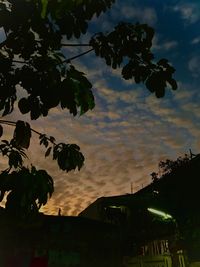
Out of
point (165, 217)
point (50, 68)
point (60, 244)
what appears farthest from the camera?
point (60, 244)

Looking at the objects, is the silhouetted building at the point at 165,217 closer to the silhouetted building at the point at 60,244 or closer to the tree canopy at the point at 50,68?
the silhouetted building at the point at 60,244

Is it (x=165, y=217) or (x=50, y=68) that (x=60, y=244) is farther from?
(x=50, y=68)

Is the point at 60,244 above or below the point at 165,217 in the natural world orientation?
below

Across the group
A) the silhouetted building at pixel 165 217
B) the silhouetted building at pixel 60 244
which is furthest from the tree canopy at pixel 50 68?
the silhouetted building at pixel 60 244

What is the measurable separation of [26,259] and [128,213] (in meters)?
4.58

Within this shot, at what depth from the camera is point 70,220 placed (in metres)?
15.5

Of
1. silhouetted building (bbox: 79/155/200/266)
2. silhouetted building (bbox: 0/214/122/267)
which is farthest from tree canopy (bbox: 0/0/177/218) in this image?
silhouetted building (bbox: 0/214/122/267)

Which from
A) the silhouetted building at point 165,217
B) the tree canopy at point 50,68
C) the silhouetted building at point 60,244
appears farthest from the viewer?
the silhouetted building at point 60,244

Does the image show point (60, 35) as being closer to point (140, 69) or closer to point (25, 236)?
point (140, 69)

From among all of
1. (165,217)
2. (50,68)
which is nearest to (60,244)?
(165,217)

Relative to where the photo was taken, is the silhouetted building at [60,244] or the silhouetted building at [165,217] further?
the silhouetted building at [60,244]

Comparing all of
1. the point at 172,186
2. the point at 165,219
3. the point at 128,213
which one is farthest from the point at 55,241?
the point at 172,186

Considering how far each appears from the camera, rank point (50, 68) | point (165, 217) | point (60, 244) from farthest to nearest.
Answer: point (60, 244) < point (165, 217) < point (50, 68)

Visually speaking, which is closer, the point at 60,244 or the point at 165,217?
the point at 165,217
